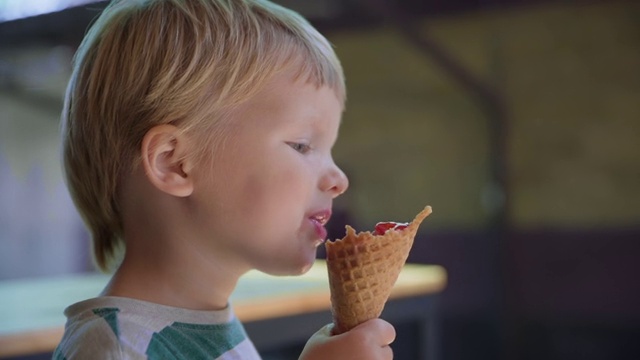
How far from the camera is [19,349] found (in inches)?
44.5

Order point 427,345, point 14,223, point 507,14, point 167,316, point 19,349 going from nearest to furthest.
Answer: point 167,316, point 19,349, point 427,345, point 507,14, point 14,223

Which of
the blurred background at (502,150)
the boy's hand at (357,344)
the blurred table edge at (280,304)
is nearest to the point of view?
the boy's hand at (357,344)

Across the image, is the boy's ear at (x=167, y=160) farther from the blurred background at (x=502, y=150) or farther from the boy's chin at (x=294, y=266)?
the blurred background at (x=502, y=150)

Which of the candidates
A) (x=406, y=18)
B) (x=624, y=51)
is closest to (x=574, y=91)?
(x=624, y=51)

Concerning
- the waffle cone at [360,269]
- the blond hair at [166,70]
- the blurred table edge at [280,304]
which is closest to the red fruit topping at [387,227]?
the waffle cone at [360,269]

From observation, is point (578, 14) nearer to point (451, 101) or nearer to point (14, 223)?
point (451, 101)

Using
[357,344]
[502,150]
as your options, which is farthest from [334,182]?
[502,150]

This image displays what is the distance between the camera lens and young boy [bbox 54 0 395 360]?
2.13ft

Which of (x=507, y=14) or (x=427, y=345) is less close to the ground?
(x=507, y=14)

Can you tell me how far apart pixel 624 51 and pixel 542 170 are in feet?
1.93

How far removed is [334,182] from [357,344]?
0.14 meters

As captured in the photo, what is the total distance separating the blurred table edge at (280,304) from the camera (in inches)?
44.6

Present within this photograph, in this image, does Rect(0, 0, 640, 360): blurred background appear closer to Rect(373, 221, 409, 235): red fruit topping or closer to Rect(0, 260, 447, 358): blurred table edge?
Rect(0, 260, 447, 358): blurred table edge

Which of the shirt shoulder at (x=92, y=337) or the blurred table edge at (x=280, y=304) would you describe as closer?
the shirt shoulder at (x=92, y=337)
